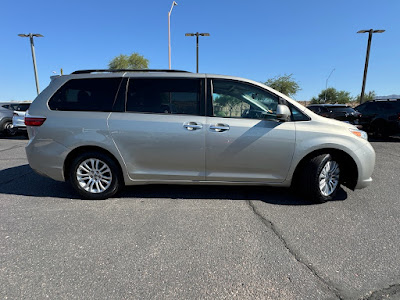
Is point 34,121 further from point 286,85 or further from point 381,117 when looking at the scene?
point 286,85

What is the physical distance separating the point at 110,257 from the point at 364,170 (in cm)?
354

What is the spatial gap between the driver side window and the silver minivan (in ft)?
0.05

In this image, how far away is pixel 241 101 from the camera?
364cm

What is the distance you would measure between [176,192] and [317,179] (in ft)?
7.09

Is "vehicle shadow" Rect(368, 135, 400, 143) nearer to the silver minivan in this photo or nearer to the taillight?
the silver minivan

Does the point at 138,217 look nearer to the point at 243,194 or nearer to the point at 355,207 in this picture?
the point at 243,194

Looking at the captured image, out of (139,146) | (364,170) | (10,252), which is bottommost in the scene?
(10,252)

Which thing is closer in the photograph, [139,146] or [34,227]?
[34,227]

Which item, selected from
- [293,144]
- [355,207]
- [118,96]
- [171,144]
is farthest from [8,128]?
[355,207]

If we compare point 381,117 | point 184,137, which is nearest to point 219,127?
point 184,137

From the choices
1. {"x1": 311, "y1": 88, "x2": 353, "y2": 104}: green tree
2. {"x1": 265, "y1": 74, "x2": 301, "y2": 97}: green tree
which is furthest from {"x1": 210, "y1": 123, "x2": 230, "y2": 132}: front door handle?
{"x1": 311, "y1": 88, "x2": 353, "y2": 104}: green tree

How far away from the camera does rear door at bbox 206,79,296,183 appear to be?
11.3 ft

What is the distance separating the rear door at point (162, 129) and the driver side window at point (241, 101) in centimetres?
24

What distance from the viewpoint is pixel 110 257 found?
7.79ft
